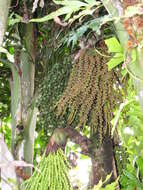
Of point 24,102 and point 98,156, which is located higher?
point 24,102

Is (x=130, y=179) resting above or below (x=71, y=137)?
below

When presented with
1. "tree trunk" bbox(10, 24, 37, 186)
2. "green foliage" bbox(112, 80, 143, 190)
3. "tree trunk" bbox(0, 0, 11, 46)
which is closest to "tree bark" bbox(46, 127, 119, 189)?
"green foliage" bbox(112, 80, 143, 190)

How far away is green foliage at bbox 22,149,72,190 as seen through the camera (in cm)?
106

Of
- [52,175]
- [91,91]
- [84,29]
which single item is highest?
[84,29]

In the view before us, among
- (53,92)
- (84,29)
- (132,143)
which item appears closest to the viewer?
(84,29)

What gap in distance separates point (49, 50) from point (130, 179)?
0.62 m

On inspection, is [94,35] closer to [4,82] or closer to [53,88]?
[53,88]

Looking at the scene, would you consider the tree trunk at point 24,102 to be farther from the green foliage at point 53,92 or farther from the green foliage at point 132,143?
the green foliage at point 132,143

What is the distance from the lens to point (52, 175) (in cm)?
107

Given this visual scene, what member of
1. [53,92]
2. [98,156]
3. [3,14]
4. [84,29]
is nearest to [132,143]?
[98,156]

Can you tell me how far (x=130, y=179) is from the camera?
1.24 m

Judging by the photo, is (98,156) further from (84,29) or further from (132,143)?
(84,29)

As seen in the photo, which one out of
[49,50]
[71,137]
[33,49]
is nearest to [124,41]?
[71,137]

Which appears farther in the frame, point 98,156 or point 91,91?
point 98,156
